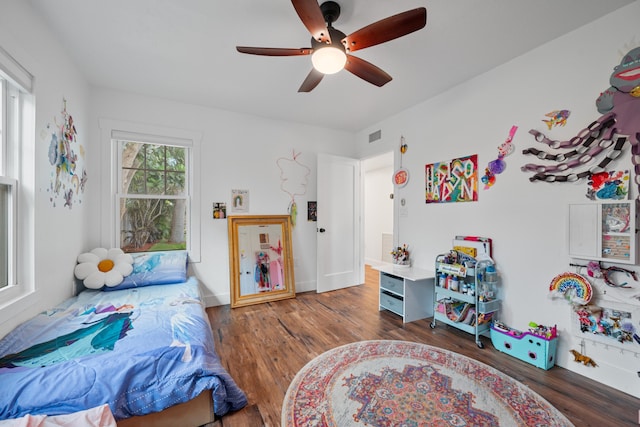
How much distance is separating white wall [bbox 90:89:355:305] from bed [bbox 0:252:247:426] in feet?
4.50

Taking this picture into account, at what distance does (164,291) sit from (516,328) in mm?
3265

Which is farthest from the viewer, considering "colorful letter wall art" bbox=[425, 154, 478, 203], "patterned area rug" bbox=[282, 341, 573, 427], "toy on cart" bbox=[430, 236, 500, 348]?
"colorful letter wall art" bbox=[425, 154, 478, 203]

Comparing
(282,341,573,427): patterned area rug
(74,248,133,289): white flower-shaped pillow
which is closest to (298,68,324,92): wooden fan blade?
(282,341,573,427): patterned area rug

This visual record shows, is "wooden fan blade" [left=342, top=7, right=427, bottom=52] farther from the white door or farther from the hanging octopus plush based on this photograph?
the white door

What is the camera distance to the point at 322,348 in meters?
2.25

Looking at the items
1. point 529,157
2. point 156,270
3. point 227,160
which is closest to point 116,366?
point 156,270

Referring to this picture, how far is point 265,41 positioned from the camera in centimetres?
204

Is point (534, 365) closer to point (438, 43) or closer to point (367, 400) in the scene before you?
point (367, 400)

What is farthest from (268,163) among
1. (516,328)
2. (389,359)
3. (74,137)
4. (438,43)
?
(516,328)

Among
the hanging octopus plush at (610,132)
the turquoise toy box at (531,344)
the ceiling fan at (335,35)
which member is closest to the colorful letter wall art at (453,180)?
the hanging octopus plush at (610,132)

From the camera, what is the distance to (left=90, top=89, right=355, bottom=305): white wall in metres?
2.95

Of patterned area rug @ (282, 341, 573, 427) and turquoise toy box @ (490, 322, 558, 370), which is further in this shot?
turquoise toy box @ (490, 322, 558, 370)

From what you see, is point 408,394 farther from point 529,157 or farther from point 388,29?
point 388,29

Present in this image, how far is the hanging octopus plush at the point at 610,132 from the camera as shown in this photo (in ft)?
5.38
